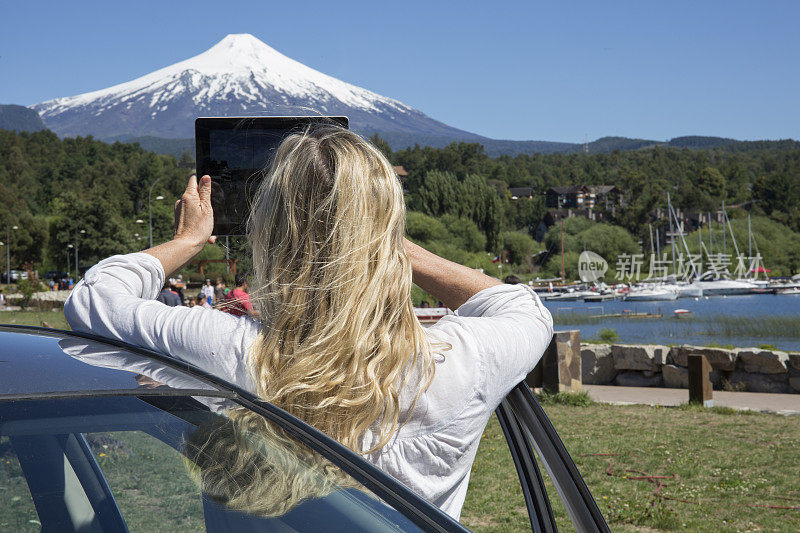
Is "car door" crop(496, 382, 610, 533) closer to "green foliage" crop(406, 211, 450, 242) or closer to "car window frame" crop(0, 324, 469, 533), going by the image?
"car window frame" crop(0, 324, 469, 533)

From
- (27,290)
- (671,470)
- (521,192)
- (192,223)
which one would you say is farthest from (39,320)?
(521,192)

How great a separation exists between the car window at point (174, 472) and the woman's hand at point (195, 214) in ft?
1.74

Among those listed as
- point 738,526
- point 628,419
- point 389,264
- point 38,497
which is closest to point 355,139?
point 389,264

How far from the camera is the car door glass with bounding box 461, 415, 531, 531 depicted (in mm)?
4734

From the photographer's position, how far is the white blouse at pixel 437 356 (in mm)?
1364

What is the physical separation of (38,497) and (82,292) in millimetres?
492

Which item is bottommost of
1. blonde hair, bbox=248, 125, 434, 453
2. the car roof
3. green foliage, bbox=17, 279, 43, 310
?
green foliage, bbox=17, 279, 43, 310

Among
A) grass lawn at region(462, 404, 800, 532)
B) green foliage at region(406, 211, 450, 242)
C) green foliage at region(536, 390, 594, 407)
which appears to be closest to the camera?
grass lawn at region(462, 404, 800, 532)

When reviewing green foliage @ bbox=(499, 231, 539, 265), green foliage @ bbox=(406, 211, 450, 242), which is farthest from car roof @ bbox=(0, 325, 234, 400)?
green foliage @ bbox=(499, 231, 539, 265)

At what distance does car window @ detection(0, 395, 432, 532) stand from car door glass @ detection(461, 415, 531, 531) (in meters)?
3.35

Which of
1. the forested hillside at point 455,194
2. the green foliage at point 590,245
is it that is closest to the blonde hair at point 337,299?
the forested hillside at point 455,194

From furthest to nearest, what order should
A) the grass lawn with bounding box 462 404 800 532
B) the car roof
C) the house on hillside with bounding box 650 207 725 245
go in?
the house on hillside with bounding box 650 207 725 245
the grass lawn with bounding box 462 404 800 532
the car roof

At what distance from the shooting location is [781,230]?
9312cm

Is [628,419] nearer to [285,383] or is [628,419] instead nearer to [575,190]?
[285,383]
